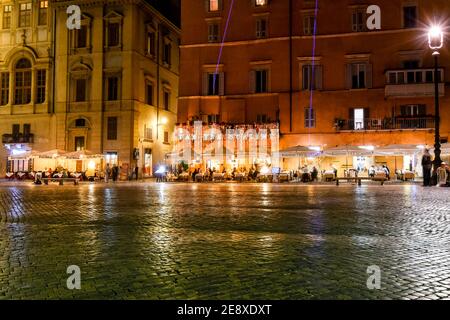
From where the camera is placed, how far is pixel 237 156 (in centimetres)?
3772

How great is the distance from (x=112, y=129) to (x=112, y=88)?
3.78 metres

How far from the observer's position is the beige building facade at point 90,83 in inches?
1709

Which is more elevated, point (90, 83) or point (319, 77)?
point (90, 83)

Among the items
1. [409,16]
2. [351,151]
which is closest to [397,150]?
[351,151]

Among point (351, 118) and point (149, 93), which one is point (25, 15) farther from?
point (351, 118)

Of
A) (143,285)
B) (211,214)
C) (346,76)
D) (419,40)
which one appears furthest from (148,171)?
(143,285)

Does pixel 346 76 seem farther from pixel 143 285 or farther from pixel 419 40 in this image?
pixel 143 285

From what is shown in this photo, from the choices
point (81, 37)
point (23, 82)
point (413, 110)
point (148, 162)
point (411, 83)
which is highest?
point (81, 37)

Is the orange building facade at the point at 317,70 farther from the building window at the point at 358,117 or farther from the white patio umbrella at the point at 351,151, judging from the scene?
the white patio umbrella at the point at 351,151

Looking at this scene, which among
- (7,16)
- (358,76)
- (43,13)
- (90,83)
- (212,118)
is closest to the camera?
(358,76)

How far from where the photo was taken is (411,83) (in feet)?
121

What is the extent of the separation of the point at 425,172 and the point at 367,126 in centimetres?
1196

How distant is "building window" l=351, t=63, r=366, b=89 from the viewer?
39.2m

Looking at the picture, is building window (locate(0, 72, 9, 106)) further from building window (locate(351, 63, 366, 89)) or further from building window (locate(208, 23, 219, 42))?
building window (locate(351, 63, 366, 89))
